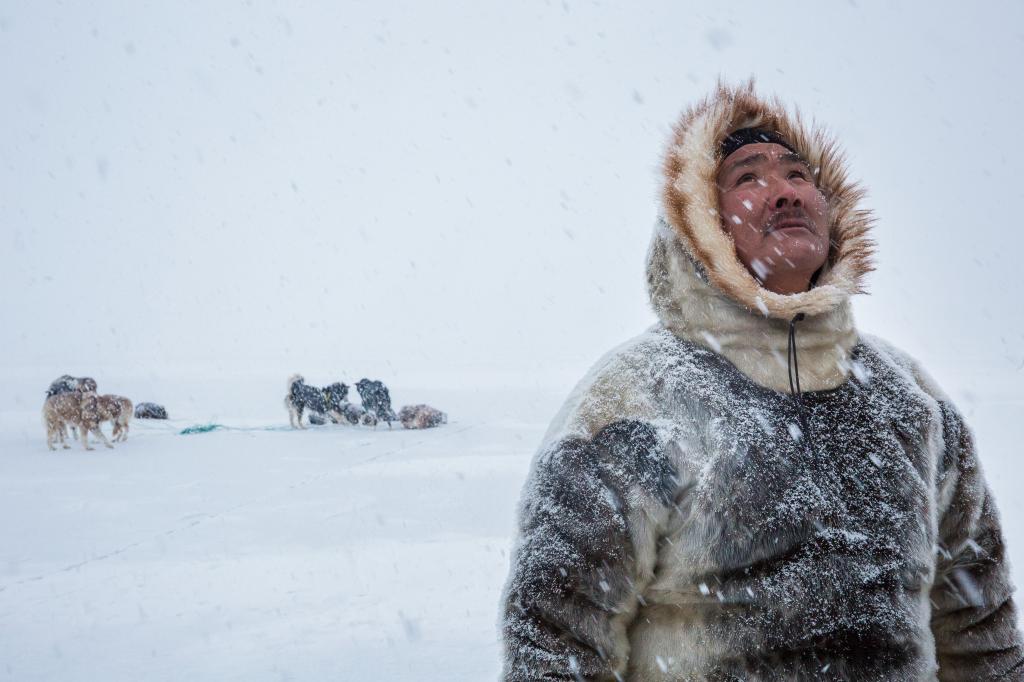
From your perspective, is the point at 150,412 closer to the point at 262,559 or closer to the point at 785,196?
the point at 262,559

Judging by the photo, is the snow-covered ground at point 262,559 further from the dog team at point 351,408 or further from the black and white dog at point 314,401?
the black and white dog at point 314,401

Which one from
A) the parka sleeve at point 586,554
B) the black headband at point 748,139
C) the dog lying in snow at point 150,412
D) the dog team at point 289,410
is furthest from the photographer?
the dog lying in snow at point 150,412

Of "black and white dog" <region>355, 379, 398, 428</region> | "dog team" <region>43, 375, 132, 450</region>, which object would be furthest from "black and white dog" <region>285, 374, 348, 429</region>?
"dog team" <region>43, 375, 132, 450</region>

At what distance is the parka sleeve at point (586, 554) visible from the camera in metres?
1.17

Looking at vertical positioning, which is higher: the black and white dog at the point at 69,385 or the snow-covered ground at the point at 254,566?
the black and white dog at the point at 69,385

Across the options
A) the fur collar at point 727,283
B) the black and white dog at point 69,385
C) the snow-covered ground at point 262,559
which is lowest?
the snow-covered ground at point 262,559

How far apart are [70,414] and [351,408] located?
5599 millimetres

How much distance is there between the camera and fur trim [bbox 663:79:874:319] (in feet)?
4.53

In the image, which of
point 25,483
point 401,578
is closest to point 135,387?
point 25,483

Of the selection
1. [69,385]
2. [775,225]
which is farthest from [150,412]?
[775,225]

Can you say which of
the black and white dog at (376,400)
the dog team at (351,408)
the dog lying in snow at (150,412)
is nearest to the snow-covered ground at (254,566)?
the dog team at (351,408)

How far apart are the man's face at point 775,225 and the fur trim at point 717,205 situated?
5cm

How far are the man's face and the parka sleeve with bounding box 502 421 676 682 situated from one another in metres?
0.50

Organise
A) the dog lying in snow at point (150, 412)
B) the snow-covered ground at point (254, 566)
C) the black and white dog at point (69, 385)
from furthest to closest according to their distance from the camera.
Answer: the dog lying in snow at point (150, 412) → the black and white dog at point (69, 385) → the snow-covered ground at point (254, 566)
